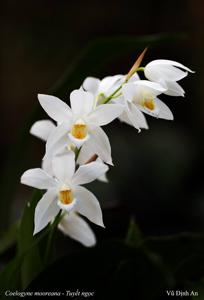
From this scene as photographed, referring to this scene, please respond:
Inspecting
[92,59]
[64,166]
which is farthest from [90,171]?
[92,59]

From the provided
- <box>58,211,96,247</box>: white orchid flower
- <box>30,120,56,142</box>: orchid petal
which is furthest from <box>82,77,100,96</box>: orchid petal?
<box>58,211,96,247</box>: white orchid flower

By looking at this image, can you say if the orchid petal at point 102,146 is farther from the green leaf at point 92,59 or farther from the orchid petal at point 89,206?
the green leaf at point 92,59

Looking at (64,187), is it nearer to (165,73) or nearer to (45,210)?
(45,210)

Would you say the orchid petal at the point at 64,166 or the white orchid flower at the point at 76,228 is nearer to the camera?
the orchid petal at the point at 64,166

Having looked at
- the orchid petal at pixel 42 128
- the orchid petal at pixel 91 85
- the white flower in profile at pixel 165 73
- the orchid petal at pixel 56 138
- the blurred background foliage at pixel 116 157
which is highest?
the white flower in profile at pixel 165 73

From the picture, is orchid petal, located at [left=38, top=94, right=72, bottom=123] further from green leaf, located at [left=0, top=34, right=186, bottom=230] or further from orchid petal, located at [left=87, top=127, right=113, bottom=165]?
green leaf, located at [left=0, top=34, right=186, bottom=230]

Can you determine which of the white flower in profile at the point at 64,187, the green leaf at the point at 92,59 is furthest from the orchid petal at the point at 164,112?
the green leaf at the point at 92,59
